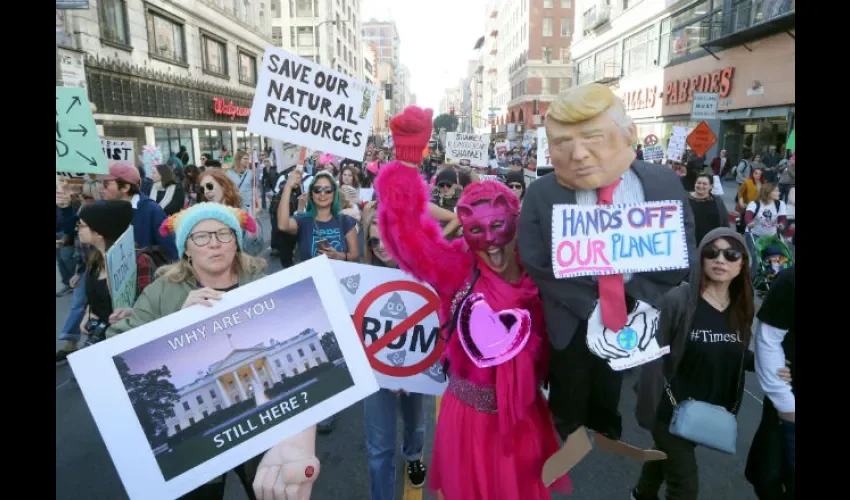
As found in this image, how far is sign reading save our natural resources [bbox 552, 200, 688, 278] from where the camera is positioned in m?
1.85

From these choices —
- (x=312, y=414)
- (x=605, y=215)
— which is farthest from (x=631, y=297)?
(x=312, y=414)

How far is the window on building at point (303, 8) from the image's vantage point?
149 ft

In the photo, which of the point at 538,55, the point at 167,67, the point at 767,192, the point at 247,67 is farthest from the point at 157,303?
the point at 538,55

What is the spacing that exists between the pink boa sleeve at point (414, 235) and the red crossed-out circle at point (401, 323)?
530 mm

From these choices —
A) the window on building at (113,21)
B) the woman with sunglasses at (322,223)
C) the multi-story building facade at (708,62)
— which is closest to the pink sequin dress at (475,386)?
the woman with sunglasses at (322,223)

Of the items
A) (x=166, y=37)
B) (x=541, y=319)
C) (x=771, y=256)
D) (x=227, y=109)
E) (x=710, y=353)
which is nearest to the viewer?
(x=541, y=319)

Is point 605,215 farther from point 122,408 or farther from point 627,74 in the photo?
point 627,74

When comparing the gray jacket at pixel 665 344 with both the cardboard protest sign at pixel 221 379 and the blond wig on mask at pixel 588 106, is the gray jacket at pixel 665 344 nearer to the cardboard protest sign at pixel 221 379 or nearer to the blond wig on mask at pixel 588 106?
the blond wig on mask at pixel 588 106

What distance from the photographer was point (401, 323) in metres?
2.94

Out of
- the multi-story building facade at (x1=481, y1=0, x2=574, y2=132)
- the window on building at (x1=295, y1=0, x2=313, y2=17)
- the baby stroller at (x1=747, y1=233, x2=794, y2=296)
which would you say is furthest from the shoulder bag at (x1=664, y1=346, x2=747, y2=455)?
the window on building at (x1=295, y1=0, x2=313, y2=17)

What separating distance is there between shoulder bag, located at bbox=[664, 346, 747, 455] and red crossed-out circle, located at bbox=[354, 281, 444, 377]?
1272 mm

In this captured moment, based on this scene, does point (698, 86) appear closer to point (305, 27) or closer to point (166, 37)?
point (166, 37)

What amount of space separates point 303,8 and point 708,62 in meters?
36.5
